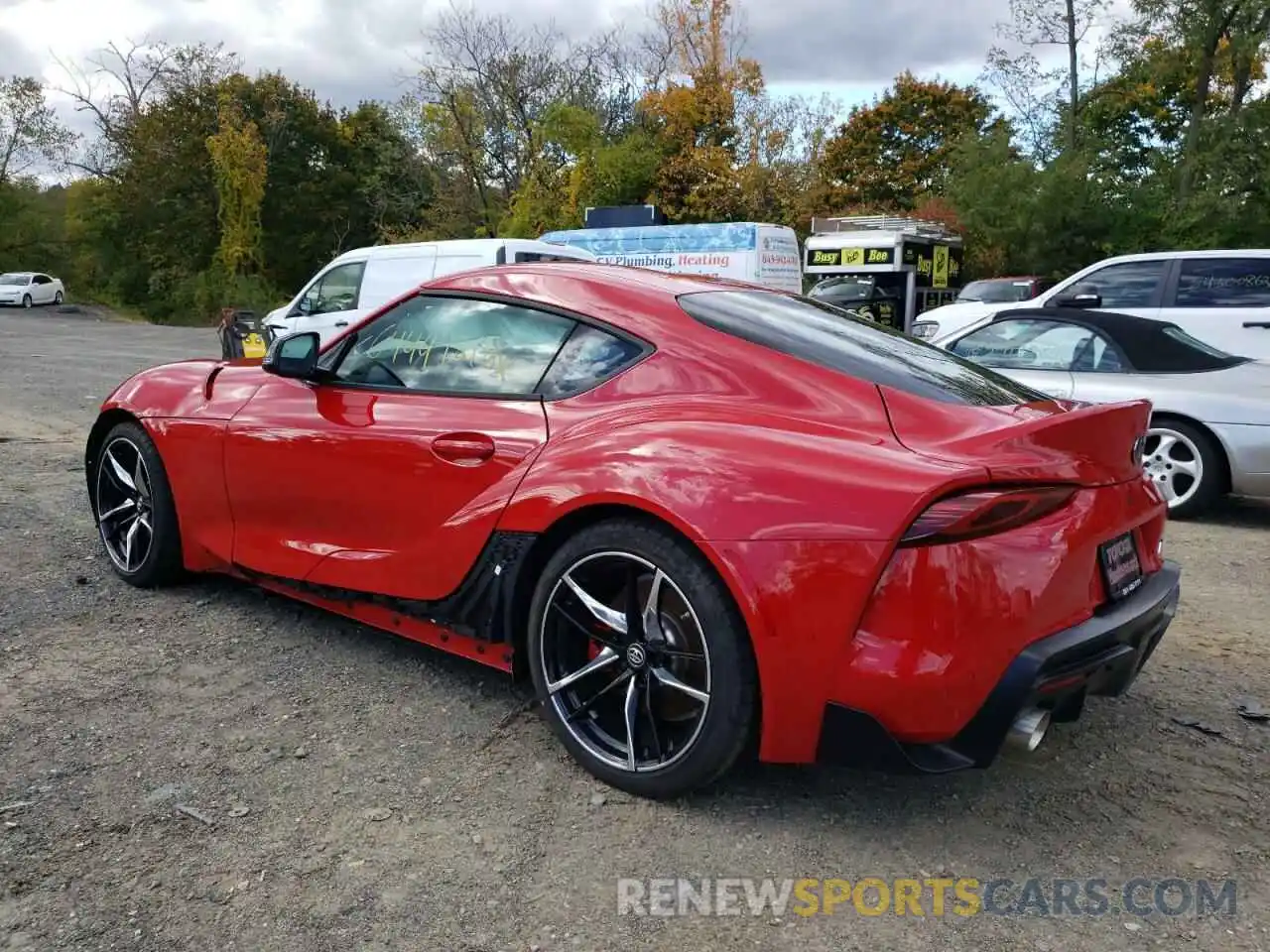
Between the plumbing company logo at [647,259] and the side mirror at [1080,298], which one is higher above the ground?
the plumbing company logo at [647,259]

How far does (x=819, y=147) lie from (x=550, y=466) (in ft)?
104

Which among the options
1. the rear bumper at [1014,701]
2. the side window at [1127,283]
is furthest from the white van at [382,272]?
the rear bumper at [1014,701]

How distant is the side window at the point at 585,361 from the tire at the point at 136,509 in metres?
2.02

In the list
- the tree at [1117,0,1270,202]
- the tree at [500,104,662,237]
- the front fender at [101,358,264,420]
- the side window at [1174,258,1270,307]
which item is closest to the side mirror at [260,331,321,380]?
the front fender at [101,358,264,420]

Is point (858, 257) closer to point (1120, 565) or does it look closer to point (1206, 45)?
point (1206, 45)

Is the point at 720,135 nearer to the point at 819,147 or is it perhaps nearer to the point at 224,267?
the point at 819,147

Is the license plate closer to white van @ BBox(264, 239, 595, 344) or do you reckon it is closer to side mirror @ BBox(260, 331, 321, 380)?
side mirror @ BBox(260, 331, 321, 380)

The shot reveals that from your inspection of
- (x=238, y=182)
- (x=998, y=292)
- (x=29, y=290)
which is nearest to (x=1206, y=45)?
(x=998, y=292)

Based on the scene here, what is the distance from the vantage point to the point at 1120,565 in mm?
2744

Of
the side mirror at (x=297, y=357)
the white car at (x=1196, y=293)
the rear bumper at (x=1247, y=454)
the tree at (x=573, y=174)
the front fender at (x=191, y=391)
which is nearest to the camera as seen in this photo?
the side mirror at (x=297, y=357)

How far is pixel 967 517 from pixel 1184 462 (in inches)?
195

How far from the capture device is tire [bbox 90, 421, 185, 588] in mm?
4273

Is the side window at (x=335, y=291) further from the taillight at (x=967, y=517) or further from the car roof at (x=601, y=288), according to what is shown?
the taillight at (x=967, y=517)

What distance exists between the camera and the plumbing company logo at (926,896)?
236 cm
